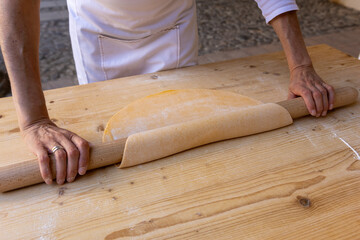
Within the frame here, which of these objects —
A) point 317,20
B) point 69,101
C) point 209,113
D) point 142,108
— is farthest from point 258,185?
point 317,20

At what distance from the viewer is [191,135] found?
994 millimetres

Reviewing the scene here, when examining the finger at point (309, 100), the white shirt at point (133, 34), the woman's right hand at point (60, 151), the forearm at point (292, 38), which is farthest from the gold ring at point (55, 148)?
the forearm at point (292, 38)

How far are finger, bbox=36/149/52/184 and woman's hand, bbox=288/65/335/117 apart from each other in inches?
35.5

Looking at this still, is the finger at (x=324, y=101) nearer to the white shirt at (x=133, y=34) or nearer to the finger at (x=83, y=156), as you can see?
the white shirt at (x=133, y=34)

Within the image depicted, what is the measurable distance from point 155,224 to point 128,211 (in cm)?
9

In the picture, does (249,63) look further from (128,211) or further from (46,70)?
(46,70)

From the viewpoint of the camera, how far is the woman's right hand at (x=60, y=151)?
0.87m

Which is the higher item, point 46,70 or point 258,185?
point 258,185

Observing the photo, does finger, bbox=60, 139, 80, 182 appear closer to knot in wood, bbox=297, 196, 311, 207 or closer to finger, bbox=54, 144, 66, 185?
finger, bbox=54, 144, 66, 185

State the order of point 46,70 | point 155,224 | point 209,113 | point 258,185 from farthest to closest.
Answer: point 46,70 → point 209,113 → point 258,185 → point 155,224

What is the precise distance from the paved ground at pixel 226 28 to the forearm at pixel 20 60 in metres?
2.22

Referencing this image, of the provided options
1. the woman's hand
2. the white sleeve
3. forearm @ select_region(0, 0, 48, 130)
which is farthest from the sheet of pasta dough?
the white sleeve

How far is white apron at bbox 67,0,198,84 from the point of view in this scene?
1358 mm

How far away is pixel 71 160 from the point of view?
89 centimetres
